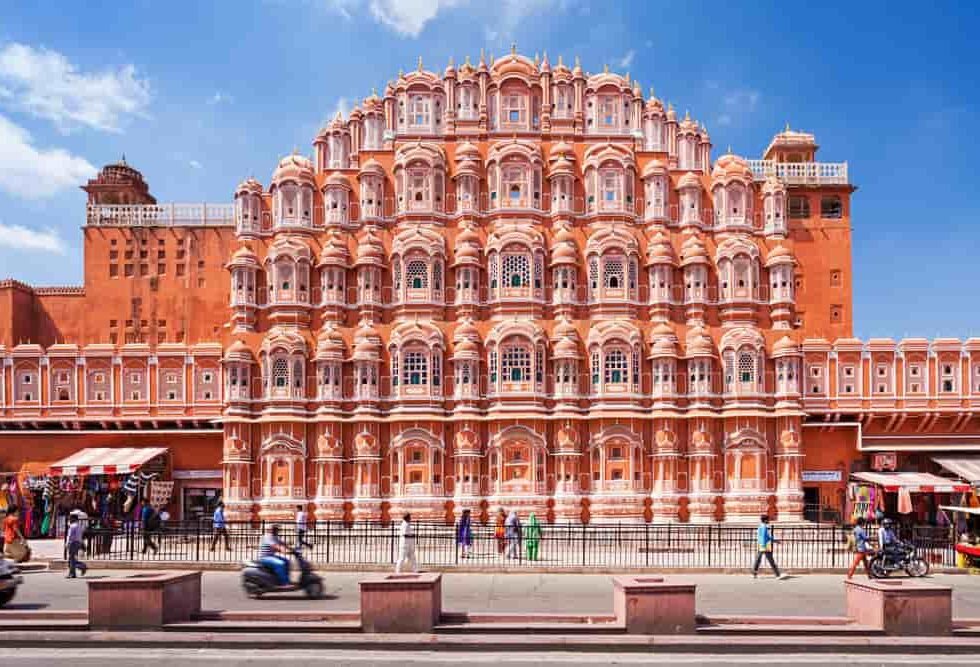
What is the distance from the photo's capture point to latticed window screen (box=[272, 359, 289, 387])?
42.8 m

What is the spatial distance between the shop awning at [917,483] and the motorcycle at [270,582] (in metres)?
28.6

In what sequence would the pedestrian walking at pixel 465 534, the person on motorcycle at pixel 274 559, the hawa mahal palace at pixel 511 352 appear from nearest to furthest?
1. the person on motorcycle at pixel 274 559
2. the pedestrian walking at pixel 465 534
3. the hawa mahal palace at pixel 511 352

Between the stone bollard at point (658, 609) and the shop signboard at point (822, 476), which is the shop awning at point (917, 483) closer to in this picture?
the shop signboard at point (822, 476)

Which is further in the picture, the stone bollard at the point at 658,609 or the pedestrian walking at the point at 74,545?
the pedestrian walking at the point at 74,545

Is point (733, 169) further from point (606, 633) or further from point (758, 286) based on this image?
point (606, 633)

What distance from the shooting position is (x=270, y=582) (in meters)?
A: 21.5

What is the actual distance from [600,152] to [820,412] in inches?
651

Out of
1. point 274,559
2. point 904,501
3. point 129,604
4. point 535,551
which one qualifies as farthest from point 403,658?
point 904,501

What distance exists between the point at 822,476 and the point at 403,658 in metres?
33.7

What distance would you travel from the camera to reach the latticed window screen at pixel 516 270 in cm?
4369

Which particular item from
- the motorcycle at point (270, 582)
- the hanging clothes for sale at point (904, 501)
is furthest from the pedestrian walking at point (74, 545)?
the hanging clothes for sale at point (904, 501)

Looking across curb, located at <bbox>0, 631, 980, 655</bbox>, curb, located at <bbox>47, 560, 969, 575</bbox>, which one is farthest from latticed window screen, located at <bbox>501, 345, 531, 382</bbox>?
curb, located at <bbox>0, 631, 980, 655</bbox>

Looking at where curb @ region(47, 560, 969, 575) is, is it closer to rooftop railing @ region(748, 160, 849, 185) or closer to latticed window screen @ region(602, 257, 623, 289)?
latticed window screen @ region(602, 257, 623, 289)

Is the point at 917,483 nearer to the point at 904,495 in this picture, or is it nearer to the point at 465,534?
the point at 904,495
